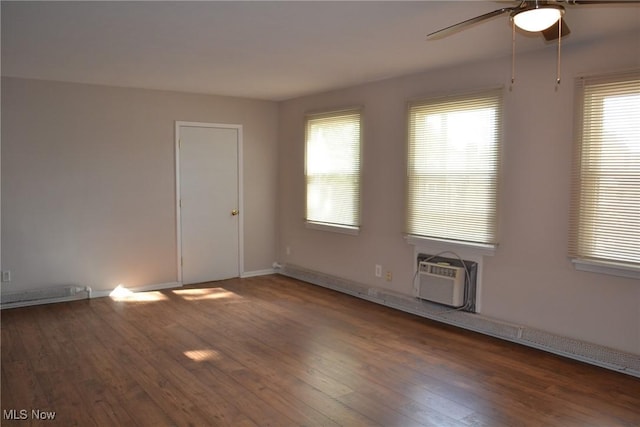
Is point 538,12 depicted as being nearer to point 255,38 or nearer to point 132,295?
point 255,38

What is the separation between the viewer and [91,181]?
540 cm

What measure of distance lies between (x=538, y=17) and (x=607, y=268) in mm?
2132

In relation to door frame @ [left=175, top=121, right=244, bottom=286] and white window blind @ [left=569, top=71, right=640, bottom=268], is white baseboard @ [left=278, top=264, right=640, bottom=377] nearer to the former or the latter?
white window blind @ [left=569, top=71, right=640, bottom=268]

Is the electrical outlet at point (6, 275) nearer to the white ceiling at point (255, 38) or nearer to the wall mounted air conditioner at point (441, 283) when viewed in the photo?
the white ceiling at point (255, 38)

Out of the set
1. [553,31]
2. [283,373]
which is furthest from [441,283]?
[553,31]

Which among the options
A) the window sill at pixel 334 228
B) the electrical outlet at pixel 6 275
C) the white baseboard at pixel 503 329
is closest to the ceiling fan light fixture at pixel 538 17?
the white baseboard at pixel 503 329

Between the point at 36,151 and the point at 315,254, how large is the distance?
343 cm

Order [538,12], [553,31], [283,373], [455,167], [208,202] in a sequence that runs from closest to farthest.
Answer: [538,12]
[553,31]
[283,373]
[455,167]
[208,202]

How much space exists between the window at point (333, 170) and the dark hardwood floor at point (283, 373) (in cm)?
126

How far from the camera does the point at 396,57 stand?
4.11 meters

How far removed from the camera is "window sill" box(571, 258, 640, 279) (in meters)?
3.33

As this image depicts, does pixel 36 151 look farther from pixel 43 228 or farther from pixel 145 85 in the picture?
pixel 145 85

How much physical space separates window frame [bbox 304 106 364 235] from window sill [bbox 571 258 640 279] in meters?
2.42

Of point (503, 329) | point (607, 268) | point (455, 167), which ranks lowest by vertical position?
point (503, 329)
